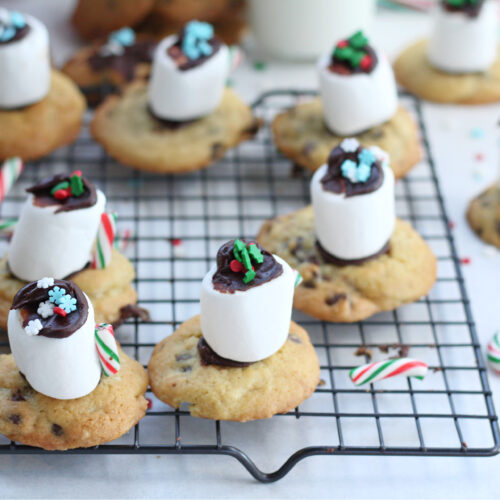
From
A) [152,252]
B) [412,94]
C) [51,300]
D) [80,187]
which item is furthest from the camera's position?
[412,94]

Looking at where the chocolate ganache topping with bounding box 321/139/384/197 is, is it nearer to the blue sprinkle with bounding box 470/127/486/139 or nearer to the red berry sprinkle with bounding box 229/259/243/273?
the red berry sprinkle with bounding box 229/259/243/273

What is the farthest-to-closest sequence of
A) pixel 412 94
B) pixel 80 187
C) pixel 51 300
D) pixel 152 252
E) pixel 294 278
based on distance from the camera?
pixel 412 94 → pixel 152 252 → pixel 80 187 → pixel 294 278 → pixel 51 300

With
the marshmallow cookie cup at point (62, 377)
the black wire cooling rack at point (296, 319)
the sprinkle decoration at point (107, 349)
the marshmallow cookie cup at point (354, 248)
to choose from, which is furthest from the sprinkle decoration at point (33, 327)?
the marshmallow cookie cup at point (354, 248)

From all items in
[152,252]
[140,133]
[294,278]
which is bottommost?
[152,252]

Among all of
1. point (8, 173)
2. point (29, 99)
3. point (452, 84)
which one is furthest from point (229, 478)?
point (452, 84)

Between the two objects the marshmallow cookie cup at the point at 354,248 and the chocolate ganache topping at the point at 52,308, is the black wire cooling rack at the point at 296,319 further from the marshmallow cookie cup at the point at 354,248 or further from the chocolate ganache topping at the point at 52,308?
the chocolate ganache topping at the point at 52,308

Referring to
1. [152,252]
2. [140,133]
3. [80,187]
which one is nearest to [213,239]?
[152,252]

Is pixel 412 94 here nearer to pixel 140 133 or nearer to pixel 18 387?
pixel 140 133
